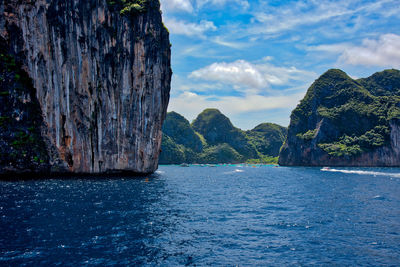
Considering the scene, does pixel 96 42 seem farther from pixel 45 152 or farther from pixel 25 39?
pixel 45 152

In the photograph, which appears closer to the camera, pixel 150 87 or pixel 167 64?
pixel 150 87

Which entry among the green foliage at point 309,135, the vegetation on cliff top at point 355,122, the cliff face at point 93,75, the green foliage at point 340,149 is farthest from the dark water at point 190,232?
the green foliage at point 309,135

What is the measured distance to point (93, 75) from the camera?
197 feet

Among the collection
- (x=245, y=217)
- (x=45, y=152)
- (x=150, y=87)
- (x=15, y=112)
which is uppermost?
(x=150, y=87)

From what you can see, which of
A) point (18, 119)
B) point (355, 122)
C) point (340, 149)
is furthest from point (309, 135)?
point (18, 119)

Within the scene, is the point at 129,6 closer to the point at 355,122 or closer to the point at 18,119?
the point at 18,119

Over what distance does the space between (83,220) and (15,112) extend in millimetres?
38264

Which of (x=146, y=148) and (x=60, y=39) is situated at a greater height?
(x=60, y=39)

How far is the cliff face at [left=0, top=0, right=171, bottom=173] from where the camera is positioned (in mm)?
54281

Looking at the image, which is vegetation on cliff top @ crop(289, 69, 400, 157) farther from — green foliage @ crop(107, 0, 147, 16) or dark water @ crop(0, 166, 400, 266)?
dark water @ crop(0, 166, 400, 266)

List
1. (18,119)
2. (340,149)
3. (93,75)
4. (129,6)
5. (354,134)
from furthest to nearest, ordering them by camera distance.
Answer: (354,134), (340,149), (129,6), (93,75), (18,119)

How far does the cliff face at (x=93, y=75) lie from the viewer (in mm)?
54281

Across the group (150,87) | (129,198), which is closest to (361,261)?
(129,198)

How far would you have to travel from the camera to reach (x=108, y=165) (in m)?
62.8
